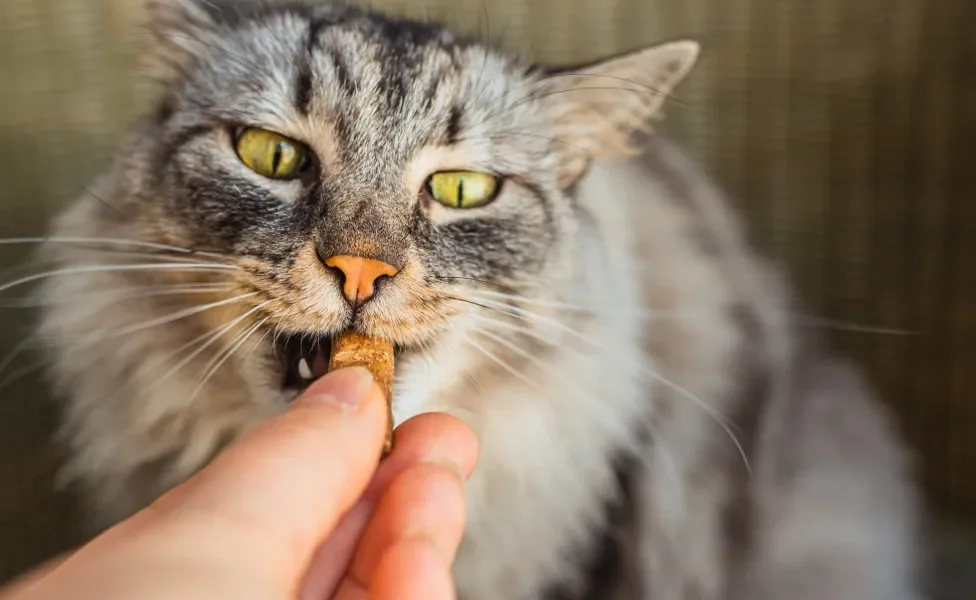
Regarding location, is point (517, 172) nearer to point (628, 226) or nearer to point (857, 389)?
point (628, 226)

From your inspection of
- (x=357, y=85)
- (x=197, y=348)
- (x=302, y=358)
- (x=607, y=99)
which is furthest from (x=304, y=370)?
(x=607, y=99)

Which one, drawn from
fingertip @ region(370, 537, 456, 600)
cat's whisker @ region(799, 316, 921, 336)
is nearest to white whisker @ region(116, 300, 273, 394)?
fingertip @ region(370, 537, 456, 600)

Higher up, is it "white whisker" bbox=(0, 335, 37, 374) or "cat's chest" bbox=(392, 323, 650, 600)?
"white whisker" bbox=(0, 335, 37, 374)

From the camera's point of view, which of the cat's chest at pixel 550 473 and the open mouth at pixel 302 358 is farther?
the cat's chest at pixel 550 473

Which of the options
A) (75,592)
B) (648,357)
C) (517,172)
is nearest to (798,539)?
(648,357)

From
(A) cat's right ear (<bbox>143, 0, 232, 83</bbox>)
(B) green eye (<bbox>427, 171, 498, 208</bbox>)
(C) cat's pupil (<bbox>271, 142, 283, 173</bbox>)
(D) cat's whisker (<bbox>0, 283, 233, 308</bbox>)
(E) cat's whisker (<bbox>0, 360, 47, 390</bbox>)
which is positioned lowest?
(E) cat's whisker (<bbox>0, 360, 47, 390</bbox>)

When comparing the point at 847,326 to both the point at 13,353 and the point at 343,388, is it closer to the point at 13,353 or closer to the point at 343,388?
the point at 343,388

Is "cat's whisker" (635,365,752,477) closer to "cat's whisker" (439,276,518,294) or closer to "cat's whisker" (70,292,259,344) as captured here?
"cat's whisker" (439,276,518,294)

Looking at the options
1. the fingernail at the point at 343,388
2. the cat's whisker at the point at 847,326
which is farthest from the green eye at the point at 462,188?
the cat's whisker at the point at 847,326

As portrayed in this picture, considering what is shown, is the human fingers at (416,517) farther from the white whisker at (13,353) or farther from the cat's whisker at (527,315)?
the white whisker at (13,353)
